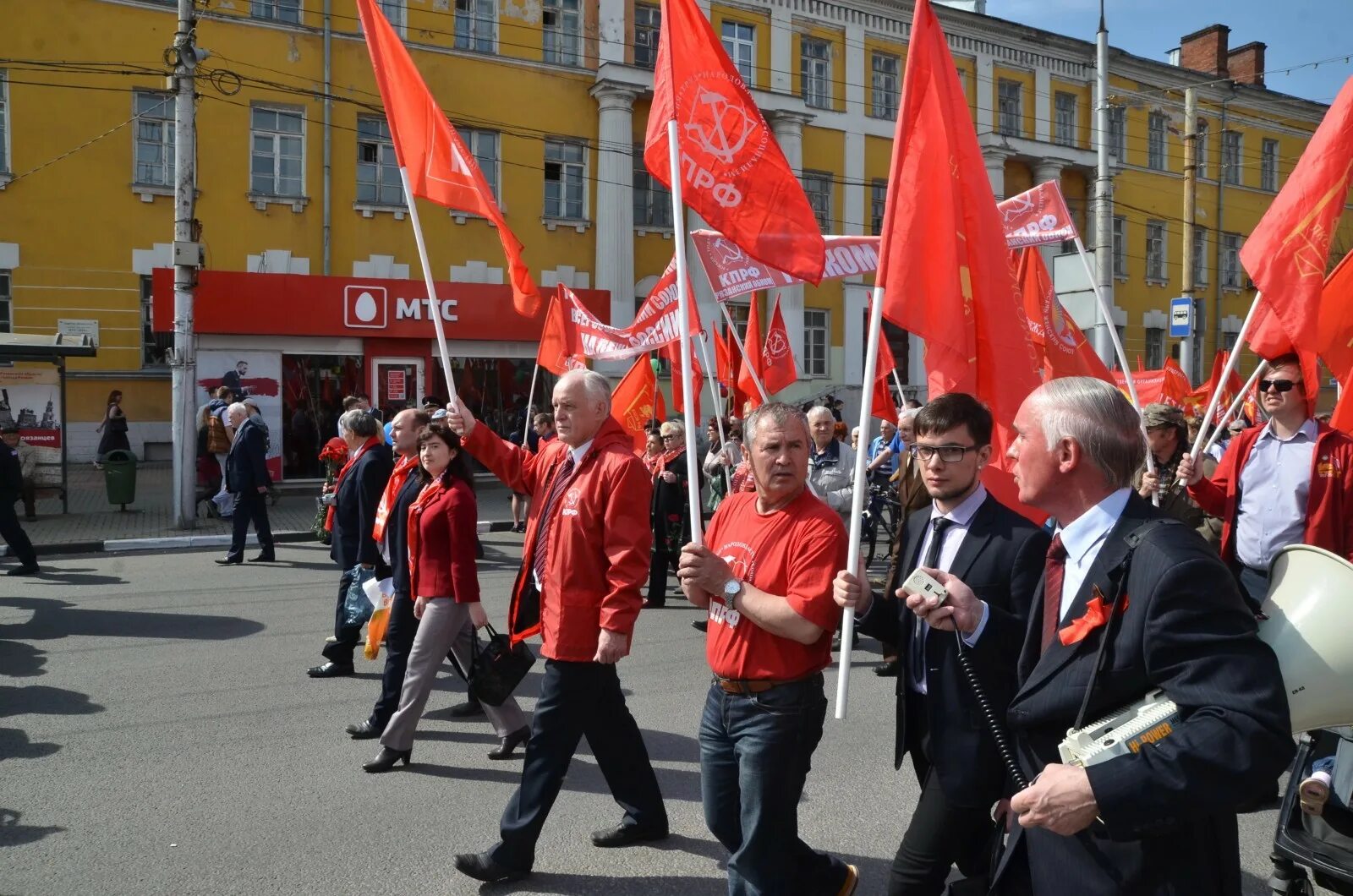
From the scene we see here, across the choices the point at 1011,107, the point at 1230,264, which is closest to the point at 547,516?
the point at 1011,107

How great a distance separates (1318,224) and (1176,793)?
420 cm

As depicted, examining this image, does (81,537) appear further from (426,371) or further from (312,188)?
(312,188)

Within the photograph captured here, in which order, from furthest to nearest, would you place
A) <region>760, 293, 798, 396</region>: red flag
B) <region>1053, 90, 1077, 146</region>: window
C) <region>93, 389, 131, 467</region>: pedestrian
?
1. <region>1053, 90, 1077, 146</region>: window
2. <region>93, 389, 131, 467</region>: pedestrian
3. <region>760, 293, 798, 396</region>: red flag

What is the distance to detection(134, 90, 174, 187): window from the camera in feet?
69.4

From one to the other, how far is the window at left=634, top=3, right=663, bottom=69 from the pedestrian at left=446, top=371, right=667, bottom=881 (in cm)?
2314

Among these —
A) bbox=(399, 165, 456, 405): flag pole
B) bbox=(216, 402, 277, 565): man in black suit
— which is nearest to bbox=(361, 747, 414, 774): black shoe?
bbox=(399, 165, 456, 405): flag pole

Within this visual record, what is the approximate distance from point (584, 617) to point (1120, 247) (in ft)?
115

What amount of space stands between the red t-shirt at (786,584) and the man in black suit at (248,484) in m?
9.58

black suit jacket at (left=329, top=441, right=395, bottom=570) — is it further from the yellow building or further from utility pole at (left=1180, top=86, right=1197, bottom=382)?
utility pole at (left=1180, top=86, right=1197, bottom=382)

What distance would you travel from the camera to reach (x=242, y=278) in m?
19.9

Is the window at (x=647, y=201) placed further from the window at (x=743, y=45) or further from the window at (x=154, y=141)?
the window at (x=154, y=141)

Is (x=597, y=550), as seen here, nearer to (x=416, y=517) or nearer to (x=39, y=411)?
(x=416, y=517)

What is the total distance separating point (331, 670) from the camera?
→ 7.37 m

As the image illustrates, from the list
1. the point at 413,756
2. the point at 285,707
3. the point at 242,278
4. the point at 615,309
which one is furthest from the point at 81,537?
the point at 615,309
